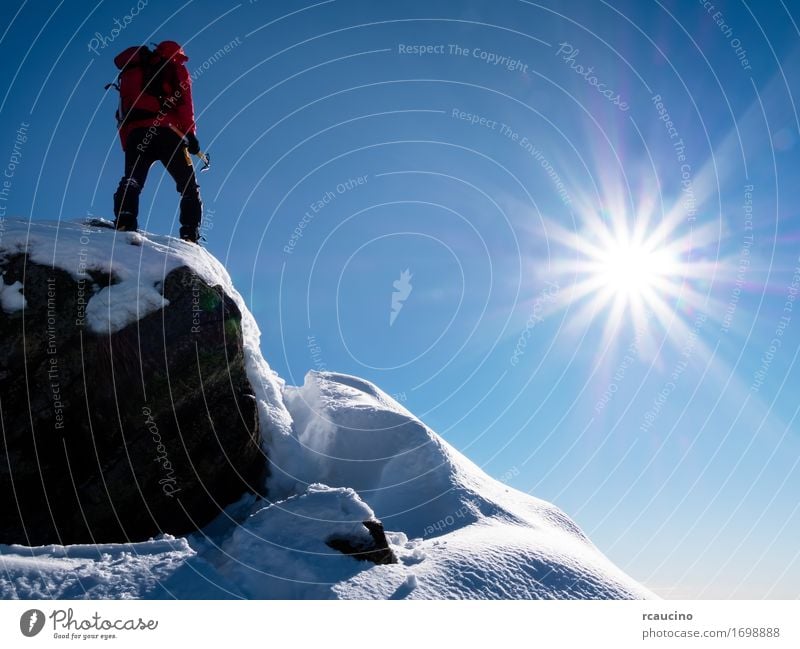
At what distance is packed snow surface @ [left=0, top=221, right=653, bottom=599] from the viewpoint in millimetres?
6434

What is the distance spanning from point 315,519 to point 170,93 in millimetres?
8937

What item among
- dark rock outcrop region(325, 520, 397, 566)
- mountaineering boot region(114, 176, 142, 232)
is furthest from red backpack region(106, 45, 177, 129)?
dark rock outcrop region(325, 520, 397, 566)

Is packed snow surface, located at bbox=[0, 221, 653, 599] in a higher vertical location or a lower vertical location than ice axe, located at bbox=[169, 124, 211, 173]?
lower

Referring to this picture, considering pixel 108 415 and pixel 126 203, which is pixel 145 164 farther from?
pixel 108 415

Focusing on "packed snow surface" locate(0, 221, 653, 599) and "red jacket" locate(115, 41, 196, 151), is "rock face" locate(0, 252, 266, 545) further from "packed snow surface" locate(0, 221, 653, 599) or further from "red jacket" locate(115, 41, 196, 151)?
"red jacket" locate(115, 41, 196, 151)

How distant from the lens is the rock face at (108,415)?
336 inches

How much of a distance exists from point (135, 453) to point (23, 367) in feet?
7.53

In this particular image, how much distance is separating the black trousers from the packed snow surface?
74cm

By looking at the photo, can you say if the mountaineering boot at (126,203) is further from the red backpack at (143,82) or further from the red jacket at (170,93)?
the red backpack at (143,82)

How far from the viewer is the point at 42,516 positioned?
840 centimetres

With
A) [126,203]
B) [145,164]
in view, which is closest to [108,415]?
[126,203]

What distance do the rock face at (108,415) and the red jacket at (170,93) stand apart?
326cm

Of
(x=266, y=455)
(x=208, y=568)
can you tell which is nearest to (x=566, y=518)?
(x=266, y=455)

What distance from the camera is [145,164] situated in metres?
10.7
